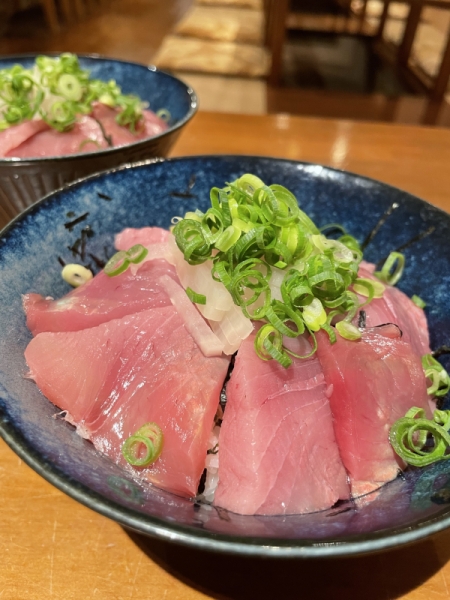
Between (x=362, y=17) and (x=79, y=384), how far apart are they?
30.8 feet

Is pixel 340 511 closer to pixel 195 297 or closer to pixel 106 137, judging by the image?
pixel 195 297

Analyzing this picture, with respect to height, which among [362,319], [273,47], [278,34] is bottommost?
[273,47]

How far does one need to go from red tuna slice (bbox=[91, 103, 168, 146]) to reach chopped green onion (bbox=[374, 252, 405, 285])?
1.07 meters

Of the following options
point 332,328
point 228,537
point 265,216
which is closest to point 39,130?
point 265,216

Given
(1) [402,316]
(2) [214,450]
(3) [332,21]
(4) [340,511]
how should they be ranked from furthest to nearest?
(3) [332,21] → (1) [402,316] → (2) [214,450] → (4) [340,511]

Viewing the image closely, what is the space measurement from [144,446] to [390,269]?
891mm

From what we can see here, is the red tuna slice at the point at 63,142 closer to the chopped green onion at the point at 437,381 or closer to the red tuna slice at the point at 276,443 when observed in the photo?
the red tuna slice at the point at 276,443

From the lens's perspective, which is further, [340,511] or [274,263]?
[274,263]

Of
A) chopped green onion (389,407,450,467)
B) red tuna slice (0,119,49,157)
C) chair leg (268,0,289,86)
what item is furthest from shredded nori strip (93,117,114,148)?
chair leg (268,0,289,86)

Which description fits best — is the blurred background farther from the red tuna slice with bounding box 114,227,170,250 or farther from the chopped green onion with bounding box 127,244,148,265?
the chopped green onion with bounding box 127,244,148,265

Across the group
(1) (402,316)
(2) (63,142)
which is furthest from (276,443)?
(2) (63,142)

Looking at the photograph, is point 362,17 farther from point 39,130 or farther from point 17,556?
point 17,556

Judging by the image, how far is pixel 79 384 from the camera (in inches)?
41.1

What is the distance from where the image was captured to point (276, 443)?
971 mm
